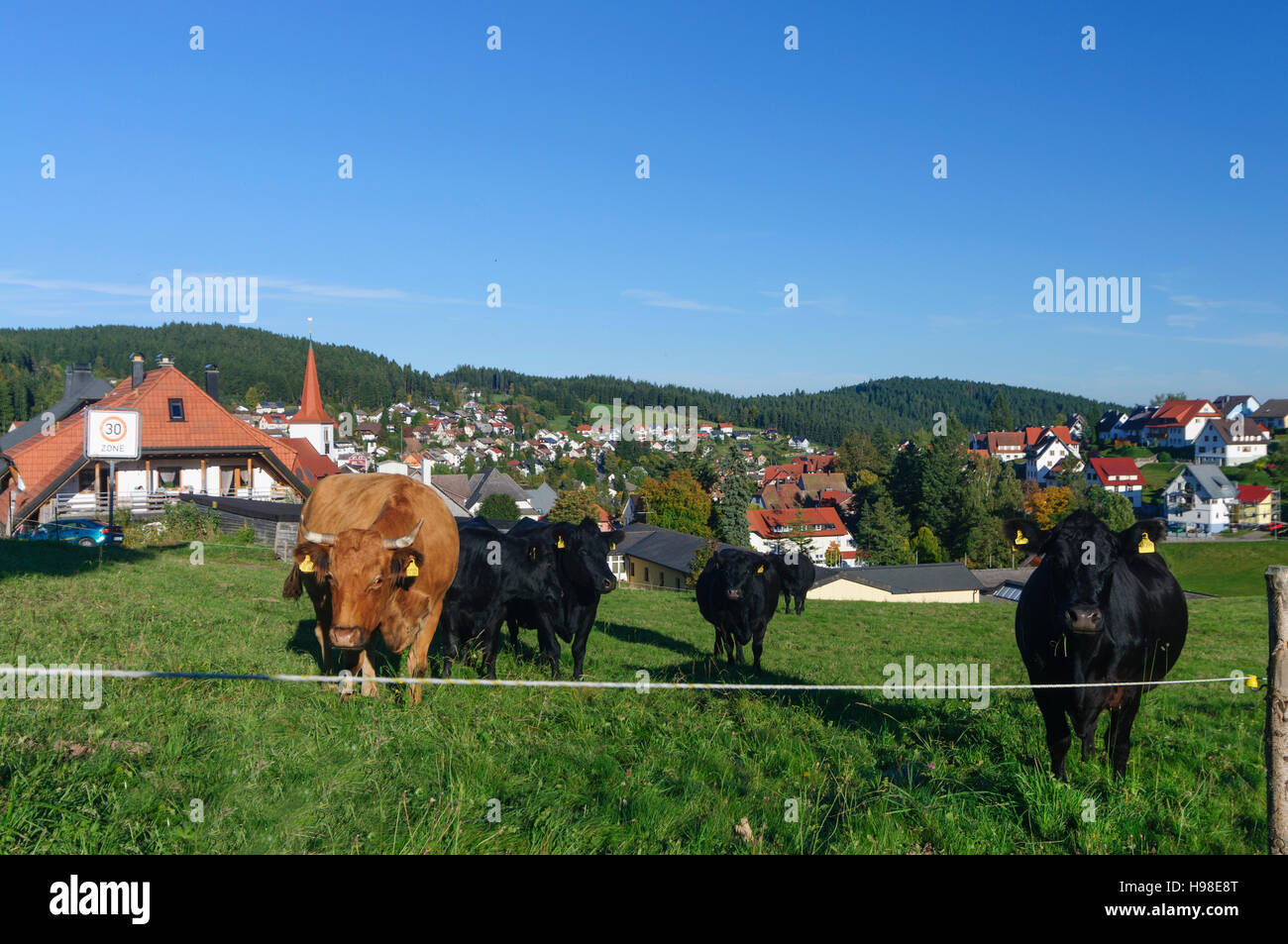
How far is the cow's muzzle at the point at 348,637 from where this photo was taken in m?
6.50

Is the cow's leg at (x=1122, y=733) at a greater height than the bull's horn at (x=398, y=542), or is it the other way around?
the bull's horn at (x=398, y=542)

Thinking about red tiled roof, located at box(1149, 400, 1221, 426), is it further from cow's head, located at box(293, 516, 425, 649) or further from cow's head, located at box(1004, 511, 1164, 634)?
cow's head, located at box(293, 516, 425, 649)

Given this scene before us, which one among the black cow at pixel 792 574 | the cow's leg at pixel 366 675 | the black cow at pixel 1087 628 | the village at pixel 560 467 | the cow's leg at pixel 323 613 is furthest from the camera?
the village at pixel 560 467

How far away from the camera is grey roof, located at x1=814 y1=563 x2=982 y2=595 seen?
152ft

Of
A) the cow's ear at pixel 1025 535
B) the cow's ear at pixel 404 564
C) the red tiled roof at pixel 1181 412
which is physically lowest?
the cow's ear at pixel 404 564

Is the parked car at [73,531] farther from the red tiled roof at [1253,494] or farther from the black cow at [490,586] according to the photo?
the red tiled roof at [1253,494]

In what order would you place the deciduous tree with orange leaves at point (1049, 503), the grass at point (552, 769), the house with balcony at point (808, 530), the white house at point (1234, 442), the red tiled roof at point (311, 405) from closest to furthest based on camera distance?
the grass at point (552, 769)
the red tiled roof at point (311, 405)
the deciduous tree with orange leaves at point (1049, 503)
the house with balcony at point (808, 530)
the white house at point (1234, 442)

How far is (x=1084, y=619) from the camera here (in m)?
5.66

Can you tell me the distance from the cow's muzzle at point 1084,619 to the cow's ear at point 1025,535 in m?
0.51

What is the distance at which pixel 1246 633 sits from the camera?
19297 mm

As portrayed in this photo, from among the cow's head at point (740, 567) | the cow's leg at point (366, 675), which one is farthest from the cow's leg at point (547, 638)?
the cow's head at point (740, 567)

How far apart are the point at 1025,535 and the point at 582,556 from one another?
543 centimetres
